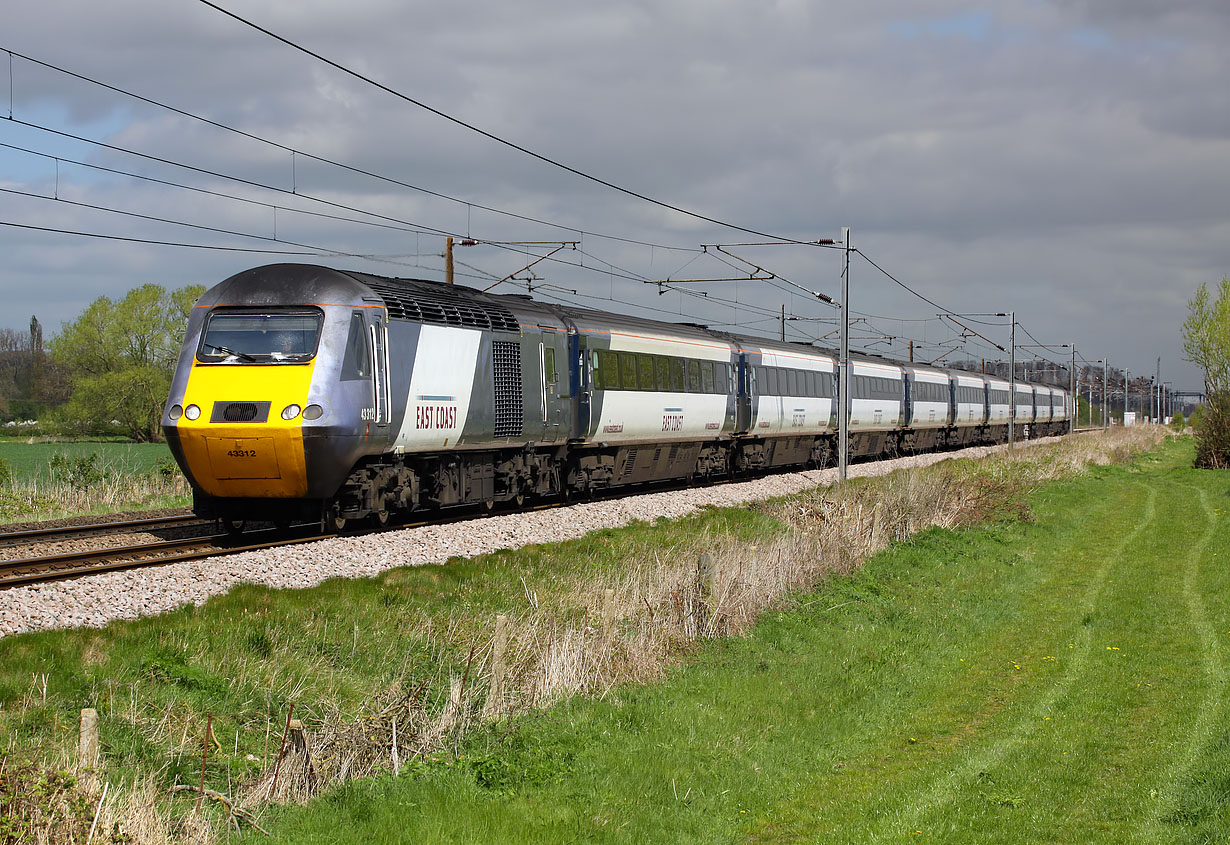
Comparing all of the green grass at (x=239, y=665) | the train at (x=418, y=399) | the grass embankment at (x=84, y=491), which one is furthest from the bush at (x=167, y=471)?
the green grass at (x=239, y=665)

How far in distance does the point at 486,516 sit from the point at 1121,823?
48.6ft

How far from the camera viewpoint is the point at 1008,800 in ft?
26.5

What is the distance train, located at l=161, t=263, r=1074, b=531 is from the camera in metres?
16.4

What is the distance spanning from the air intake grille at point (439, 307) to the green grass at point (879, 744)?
309 inches

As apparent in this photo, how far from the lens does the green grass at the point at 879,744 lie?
7492 mm

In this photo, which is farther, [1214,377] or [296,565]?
[1214,377]

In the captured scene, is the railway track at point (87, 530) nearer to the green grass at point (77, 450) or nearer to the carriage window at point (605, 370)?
the carriage window at point (605, 370)

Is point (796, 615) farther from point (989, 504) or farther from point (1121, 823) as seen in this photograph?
point (989, 504)

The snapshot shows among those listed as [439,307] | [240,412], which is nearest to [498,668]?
[240,412]

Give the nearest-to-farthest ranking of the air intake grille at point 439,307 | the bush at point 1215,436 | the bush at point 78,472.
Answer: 1. the air intake grille at point 439,307
2. the bush at point 78,472
3. the bush at point 1215,436

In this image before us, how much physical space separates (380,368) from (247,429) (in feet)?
7.37

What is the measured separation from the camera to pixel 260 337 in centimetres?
1686

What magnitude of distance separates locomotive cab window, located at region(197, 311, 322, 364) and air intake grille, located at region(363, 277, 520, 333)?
1485mm

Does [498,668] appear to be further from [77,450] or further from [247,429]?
[77,450]
